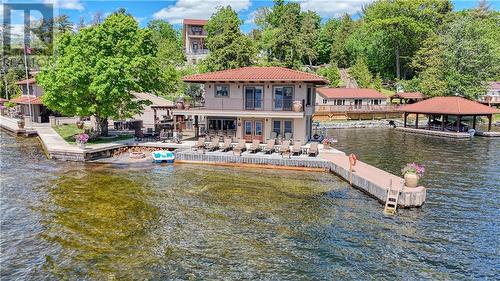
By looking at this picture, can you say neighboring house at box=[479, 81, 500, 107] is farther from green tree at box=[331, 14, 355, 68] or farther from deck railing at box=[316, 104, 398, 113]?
green tree at box=[331, 14, 355, 68]

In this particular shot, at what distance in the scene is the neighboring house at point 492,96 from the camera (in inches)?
2564

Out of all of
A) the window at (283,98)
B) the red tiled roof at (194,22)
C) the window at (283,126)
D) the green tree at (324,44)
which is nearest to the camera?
the window at (283,98)

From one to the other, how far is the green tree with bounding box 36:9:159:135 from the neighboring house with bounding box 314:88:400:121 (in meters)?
33.1

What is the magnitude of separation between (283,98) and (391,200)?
1470 centimetres

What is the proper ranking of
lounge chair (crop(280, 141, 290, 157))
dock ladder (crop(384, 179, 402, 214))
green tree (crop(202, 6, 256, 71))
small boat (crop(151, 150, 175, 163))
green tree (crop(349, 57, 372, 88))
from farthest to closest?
green tree (crop(349, 57, 372, 88)) < green tree (crop(202, 6, 256, 71)) < small boat (crop(151, 150, 175, 163)) < lounge chair (crop(280, 141, 290, 157)) < dock ladder (crop(384, 179, 402, 214))

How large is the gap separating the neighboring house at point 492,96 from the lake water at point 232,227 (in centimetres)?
4839

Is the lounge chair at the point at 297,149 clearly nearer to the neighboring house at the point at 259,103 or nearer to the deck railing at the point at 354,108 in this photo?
the neighboring house at the point at 259,103

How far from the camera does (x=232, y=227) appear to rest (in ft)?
50.5

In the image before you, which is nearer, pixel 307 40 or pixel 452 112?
Result: pixel 452 112

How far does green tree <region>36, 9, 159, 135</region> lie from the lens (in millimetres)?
29828

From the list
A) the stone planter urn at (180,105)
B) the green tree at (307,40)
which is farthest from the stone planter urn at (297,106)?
the green tree at (307,40)

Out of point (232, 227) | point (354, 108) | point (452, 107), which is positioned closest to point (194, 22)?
point (354, 108)

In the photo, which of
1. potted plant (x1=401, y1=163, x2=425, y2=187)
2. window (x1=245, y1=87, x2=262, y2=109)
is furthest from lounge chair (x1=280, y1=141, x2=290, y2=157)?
potted plant (x1=401, y1=163, x2=425, y2=187)

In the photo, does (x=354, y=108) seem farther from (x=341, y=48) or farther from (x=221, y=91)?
(x=221, y=91)
